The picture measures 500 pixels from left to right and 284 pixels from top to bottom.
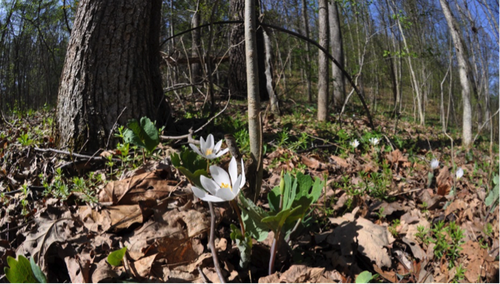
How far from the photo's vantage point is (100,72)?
94.3 inches

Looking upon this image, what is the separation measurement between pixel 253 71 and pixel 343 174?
139 centimetres

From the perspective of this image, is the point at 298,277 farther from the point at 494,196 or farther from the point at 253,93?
the point at 494,196

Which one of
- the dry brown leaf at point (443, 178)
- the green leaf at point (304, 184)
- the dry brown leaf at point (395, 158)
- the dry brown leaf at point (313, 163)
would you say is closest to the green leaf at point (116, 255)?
the green leaf at point (304, 184)

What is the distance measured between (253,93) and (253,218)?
1.76 feet

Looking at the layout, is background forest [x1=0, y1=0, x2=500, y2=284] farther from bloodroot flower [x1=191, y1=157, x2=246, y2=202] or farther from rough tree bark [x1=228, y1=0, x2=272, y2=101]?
rough tree bark [x1=228, y1=0, x2=272, y2=101]

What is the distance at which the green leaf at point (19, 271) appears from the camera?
104 centimetres

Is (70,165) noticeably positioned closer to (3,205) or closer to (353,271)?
(3,205)

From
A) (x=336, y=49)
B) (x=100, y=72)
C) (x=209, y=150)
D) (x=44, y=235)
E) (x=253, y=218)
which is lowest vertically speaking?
(x=44, y=235)

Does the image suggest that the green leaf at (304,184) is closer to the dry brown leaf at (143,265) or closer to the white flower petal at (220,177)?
the white flower petal at (220,177)

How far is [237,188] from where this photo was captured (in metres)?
1.04

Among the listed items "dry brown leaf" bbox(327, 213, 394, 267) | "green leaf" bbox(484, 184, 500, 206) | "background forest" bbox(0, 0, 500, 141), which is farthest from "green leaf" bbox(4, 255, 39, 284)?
"background forest" bbox(0, 0, 500, 141)

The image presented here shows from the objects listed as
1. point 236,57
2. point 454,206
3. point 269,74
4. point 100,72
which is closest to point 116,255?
point 100,72

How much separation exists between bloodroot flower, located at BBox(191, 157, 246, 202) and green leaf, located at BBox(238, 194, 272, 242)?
0.07 meters

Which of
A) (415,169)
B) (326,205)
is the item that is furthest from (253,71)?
(415,169)
